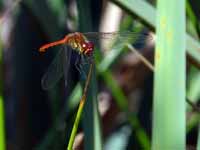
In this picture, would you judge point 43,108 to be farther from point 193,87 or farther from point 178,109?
point 178,109

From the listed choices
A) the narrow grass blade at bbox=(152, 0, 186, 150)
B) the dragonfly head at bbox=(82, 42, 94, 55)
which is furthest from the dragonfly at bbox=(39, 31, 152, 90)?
the narrow grass blade at bbox=(152, 0, 186, 150)

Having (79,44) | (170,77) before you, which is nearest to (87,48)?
(79,44)

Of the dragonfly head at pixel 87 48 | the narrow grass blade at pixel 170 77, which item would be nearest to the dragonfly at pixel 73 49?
the dragonfly head at pixel 87 48

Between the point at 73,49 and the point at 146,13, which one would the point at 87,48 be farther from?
the point at 146,13

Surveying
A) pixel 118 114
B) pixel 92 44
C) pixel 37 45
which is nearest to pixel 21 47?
pixel 37 45

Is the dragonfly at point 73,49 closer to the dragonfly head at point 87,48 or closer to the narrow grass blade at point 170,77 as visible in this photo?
the dragonfly head at point 87,48

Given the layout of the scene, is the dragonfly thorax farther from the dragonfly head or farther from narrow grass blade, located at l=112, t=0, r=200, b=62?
narrow grass blade, located at l=112, t=0, r=200, b=62
